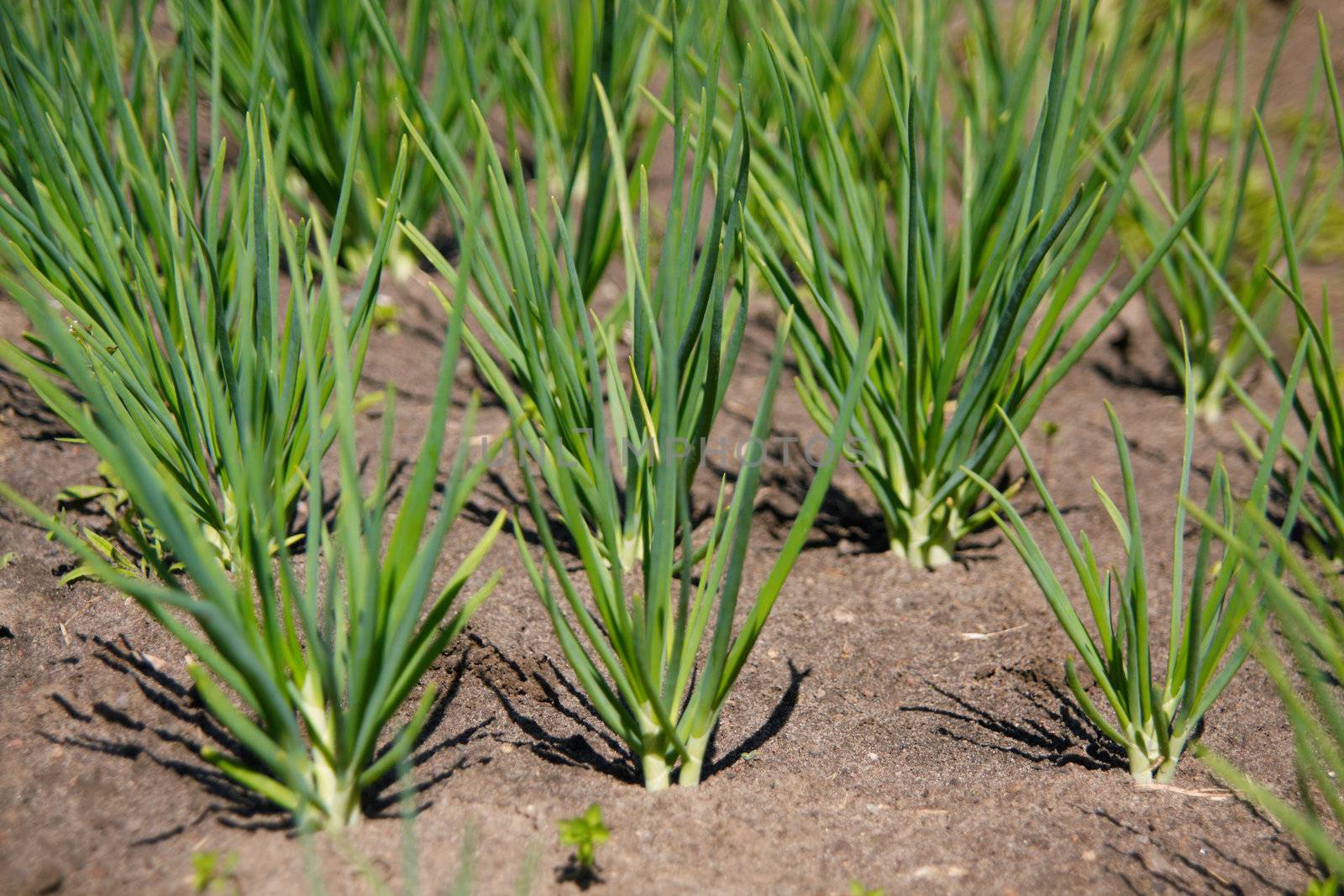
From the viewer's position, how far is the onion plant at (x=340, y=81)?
1.76 metres

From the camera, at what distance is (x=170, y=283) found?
1.37 meters

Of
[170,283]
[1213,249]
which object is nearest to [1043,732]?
[1213,249]

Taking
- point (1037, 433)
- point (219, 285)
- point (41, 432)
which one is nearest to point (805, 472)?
point (1037, 433)

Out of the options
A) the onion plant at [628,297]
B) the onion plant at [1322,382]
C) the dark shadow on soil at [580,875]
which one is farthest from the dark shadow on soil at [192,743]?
the onion plant at [1322,382]

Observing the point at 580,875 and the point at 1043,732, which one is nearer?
the point at 580,875

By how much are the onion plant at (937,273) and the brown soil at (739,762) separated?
0.20 metres

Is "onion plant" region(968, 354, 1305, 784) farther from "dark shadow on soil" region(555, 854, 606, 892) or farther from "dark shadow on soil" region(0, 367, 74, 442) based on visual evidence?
"dark shadow on soil" region(0, 367, 74, 442)

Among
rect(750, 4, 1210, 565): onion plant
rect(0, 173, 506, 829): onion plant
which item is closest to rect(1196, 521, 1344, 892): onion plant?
rect(750, 4, 1210, 565): onion plant

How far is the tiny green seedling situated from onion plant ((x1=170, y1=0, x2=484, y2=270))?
1.08 meters

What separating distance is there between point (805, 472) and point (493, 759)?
822 millimetres

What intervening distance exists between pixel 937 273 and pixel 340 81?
1.13 metres

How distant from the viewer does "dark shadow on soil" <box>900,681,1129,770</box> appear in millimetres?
1277

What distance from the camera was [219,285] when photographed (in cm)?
128

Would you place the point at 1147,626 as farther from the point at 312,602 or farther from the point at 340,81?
the point at 340,81
